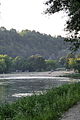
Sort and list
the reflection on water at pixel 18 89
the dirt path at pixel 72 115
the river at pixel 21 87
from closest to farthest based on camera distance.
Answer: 1. the dirt path at pixel 72 115
2. the reflection on water at pixel 18 89
3. the river at pixel 21 87

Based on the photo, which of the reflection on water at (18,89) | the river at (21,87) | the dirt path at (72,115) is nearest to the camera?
the dirt path at (72,115)

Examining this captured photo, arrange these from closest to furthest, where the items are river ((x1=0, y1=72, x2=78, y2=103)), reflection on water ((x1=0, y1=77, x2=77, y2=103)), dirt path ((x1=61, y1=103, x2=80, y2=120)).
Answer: dirt path ((x1=61, y1=103, x2=80, y2=120)) < reflection on water ((x1=0, y1=77, x2=77, y2=103)) < river ((x1=0, y1=72, x2=78, y2=103))

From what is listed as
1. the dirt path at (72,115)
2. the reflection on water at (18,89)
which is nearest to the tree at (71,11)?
the dirt path at (72,115)

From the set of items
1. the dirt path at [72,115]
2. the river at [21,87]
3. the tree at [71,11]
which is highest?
the tree at [71,11]

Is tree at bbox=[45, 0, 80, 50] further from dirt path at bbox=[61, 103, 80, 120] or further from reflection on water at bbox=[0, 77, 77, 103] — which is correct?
reflection on water at bbox=[0, 77, 77, 103]

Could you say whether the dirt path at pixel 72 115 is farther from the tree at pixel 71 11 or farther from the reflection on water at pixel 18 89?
the reflection on water at pixel 18 89

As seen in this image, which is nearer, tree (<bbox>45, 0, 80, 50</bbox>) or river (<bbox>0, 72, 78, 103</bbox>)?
tree (<bbox>45, 0, 80, 50</bbox>)

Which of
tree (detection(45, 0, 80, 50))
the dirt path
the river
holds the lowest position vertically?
the river

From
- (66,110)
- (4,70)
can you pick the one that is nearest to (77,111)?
(66,110)

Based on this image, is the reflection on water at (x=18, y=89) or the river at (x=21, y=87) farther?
the river at (x=21, y=87)

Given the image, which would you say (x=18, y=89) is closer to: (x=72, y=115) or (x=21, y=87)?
(x=21, y=87)

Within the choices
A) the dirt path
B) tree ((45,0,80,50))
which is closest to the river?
tree ((45,0,80,50))

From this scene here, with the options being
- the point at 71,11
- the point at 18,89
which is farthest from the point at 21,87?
the point at 71,11

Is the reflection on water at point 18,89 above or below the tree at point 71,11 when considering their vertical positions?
below
